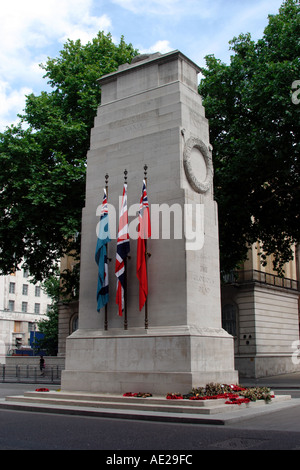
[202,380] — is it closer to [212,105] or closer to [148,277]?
[148,277]

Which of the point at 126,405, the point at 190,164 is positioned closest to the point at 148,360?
the point at 126,405

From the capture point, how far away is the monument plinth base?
14.6m

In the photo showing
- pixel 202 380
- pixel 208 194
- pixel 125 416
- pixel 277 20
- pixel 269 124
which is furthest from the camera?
pixel 277 20

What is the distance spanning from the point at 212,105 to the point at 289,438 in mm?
21378

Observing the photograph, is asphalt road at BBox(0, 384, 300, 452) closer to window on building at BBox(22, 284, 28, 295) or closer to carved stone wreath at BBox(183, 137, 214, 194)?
carved stone wreath at BBox(183, 137, 214, 194)

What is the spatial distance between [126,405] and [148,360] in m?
1.73

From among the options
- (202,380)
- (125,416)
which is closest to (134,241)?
(202,380)

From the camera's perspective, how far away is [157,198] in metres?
16.7

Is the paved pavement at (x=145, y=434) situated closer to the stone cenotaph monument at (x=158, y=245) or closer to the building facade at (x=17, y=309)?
the stone cenotaph monument at (x=158, y=245)

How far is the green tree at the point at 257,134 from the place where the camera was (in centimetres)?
2502

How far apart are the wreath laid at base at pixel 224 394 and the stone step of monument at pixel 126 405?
19cm

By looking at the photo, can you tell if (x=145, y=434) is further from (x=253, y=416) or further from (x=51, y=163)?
(x=51, y=163)

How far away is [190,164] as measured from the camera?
16766 millimetres

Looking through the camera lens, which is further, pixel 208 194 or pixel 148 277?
pixel 208 194
